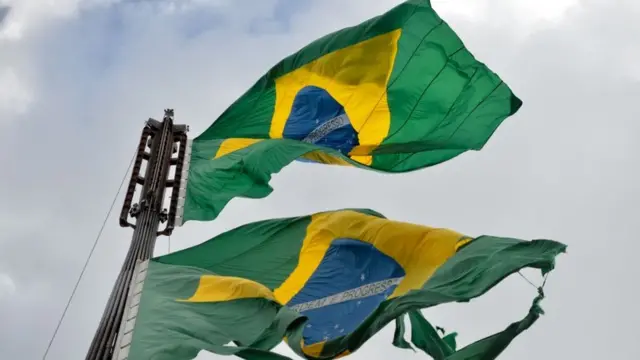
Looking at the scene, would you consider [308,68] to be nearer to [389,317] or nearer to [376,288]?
[376,288]

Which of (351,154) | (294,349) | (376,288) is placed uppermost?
(351,154)

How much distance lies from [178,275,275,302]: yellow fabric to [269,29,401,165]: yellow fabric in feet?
14.5

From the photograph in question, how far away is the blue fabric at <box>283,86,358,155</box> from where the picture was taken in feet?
51.3

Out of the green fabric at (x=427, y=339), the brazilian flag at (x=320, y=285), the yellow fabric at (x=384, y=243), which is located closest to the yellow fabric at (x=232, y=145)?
the brazilian flag at (x=320, y=285)

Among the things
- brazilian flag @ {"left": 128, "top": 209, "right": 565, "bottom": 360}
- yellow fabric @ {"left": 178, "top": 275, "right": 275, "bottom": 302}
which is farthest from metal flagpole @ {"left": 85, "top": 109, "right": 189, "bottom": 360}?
yellow fabric @ {"left": 178, "top": 275, "right": 275, "bottom": 302}

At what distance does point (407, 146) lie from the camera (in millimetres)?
14727

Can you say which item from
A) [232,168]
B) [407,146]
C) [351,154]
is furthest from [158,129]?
[407,146]

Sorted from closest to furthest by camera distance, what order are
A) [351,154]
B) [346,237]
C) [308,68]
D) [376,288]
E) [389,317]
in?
[389,317] → [376,288] → [346,237] → [351,154] → [308,68]

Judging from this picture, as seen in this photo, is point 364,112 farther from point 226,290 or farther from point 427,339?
point 226,290

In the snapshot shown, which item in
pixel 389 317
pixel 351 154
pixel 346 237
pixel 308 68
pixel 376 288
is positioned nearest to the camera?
pixel 389 317

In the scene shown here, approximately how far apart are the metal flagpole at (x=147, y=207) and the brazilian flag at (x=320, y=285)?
0.31m

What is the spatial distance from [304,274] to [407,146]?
114 inches

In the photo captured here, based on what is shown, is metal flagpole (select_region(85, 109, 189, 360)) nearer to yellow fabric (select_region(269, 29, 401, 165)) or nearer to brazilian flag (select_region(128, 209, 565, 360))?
brazilian flag (select_region(128, 209, 565, 360))

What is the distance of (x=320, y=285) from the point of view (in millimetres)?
13531
